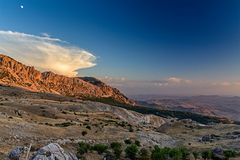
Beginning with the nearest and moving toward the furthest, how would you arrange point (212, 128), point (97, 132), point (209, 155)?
point (209, 155)
point (97, 132)
point (212, 128)

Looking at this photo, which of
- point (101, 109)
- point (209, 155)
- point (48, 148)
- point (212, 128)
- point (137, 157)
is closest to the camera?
point (48, 148)

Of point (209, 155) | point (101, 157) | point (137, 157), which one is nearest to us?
point (101, 157)

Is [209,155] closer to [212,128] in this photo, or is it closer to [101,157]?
[101,157]

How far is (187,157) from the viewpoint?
192 feet

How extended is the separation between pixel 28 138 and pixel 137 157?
16.7m

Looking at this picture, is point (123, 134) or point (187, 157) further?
point (123, 134)

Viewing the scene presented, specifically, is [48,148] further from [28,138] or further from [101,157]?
[28,138]

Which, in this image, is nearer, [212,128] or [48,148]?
[48,148]

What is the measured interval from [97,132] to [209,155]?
90.0 ft

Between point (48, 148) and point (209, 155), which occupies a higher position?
point (48, 148)

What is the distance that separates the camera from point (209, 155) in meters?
58.8

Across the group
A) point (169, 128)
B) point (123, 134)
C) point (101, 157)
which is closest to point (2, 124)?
point (101, 157)

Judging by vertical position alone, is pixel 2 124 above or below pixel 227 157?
above

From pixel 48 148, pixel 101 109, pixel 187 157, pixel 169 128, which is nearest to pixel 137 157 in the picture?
pixel 187 157
